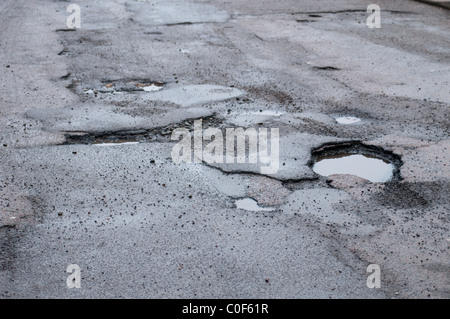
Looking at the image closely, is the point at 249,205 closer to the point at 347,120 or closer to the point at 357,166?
the point at 357,166

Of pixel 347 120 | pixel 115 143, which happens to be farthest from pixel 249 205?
pixel 347 120

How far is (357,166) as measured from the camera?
20.2 ft

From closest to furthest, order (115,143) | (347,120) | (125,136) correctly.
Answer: (115,143), (125,136), (347,120)

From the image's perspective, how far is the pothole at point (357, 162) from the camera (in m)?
6.00

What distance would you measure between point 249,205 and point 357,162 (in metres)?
1.54

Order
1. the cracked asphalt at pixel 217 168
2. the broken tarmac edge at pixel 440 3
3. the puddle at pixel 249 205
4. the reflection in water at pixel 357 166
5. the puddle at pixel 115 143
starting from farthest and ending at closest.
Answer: the broken tarmac edge at pixel 440 3 < the puddle at pixel 115 143 < the reflection in water at pixel 357 166 < the puddle at pixel 249 205 < the cracked asphalt at pixel 217 168

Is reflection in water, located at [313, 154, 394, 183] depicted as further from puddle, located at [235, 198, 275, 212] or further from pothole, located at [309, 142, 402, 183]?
puddle, located at [235, 198, 275, 212]

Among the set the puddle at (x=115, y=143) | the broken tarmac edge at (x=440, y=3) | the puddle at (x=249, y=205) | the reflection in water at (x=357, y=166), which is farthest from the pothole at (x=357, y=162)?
the broken tarmac edge at (x=440, y=3)

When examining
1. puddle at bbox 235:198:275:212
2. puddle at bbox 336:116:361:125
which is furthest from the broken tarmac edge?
puddle at bbox 235:198:275:212

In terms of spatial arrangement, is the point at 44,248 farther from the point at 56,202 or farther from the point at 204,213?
the point at 204,213

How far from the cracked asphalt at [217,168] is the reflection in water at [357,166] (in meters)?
0.15

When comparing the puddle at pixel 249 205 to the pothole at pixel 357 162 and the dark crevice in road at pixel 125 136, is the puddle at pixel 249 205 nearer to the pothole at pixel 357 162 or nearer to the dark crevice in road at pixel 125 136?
the pothole at pixel 357 162

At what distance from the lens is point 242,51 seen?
10.4 m
